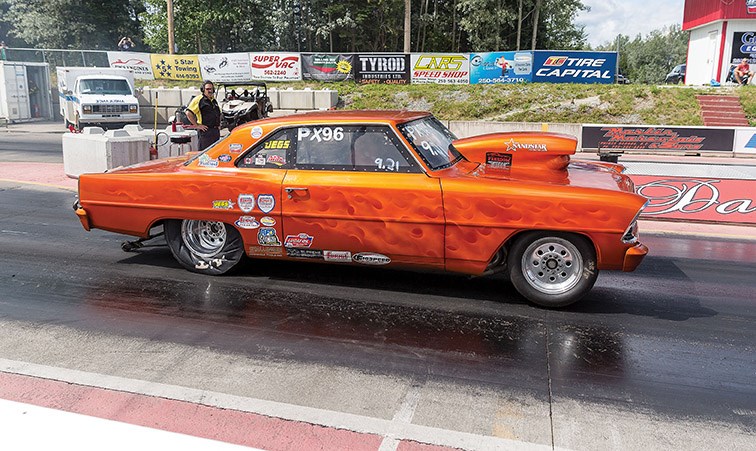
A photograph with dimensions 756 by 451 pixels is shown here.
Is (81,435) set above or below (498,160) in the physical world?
below

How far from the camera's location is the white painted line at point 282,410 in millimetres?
3635

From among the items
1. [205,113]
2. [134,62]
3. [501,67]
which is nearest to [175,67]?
[134,62]

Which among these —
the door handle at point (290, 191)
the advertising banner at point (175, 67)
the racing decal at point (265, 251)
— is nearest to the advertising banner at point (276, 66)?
the advertising banner at point (175, 67)

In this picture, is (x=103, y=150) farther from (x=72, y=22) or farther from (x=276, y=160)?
(x=72, y=22)

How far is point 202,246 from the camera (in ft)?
21.6

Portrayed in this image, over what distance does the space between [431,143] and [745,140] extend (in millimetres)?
16480

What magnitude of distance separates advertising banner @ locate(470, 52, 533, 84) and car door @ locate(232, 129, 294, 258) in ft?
78.2

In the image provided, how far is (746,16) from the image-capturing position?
1141 inches

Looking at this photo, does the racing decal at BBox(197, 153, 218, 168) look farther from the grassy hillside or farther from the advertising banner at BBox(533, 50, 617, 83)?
the advertising banner at BBox(533, 50, 617, 83)

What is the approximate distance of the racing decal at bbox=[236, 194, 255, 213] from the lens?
241 inches

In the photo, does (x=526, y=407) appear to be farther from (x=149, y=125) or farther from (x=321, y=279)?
(x=149, y=125)

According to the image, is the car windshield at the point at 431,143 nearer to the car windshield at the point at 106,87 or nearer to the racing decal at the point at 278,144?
the racing decal at the point at 278,144

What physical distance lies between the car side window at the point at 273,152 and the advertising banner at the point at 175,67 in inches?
1033

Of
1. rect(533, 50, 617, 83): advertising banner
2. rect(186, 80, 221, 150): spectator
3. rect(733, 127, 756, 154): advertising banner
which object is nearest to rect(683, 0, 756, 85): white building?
rect(533, 50, 617, 83): advertising banner
